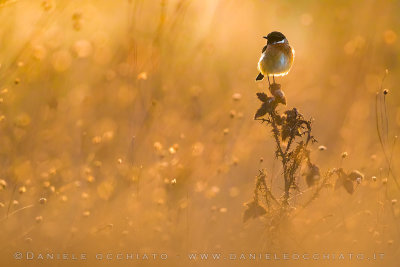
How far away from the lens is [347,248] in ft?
9.48

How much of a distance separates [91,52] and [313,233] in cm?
308

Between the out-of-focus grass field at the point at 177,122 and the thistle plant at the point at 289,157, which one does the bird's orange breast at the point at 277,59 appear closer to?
the thistle plant at the point at 289,157

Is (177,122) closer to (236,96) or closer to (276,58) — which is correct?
(236,96)

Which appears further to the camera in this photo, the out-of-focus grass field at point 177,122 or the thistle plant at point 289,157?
the out-of-focus grass field at point 177,122

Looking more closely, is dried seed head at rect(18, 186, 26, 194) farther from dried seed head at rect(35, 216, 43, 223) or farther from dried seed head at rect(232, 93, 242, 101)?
dried seed head at rect(232, 93, 242, 101)

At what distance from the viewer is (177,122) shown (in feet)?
13.6

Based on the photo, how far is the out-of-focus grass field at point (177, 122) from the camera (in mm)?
3049

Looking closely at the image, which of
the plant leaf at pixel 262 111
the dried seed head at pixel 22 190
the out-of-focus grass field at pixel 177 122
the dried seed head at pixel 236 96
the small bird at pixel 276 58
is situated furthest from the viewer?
the dried seed head at pixel 236 96

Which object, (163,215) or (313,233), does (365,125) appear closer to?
(313,233)

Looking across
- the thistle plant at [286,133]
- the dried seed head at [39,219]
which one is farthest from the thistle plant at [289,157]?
the dried seed head at [39,219]

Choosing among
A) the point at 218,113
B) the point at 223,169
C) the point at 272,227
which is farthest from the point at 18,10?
the point at 272,227

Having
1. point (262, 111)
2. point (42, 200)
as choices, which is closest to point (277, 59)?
point (262, 111)

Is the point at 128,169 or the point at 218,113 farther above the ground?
the point at 218,113

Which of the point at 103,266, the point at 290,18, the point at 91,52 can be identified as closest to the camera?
the point at 103,266
